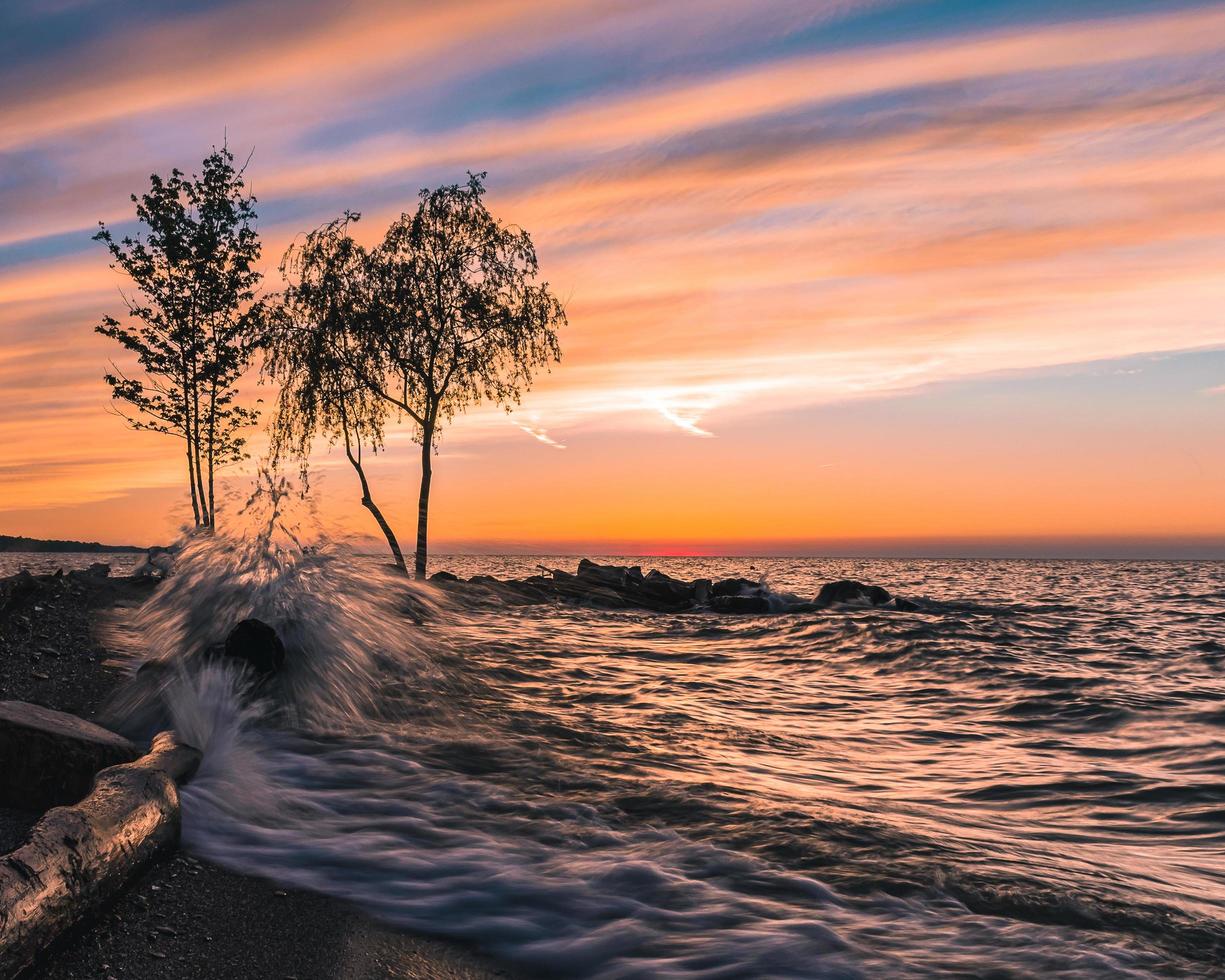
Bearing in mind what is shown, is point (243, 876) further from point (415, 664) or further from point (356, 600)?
point (356, 600)

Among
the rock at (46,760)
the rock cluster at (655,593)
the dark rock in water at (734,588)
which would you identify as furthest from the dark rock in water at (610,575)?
the rock at (46,760)

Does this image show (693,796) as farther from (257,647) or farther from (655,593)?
(655,593)

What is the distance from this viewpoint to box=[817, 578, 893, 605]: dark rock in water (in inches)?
1180

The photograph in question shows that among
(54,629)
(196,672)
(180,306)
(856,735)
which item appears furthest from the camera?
(180,306)

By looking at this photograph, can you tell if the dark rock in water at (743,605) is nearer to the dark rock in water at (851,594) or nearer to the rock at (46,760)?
the dark rock in water at (851,594)

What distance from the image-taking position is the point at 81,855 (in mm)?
3797

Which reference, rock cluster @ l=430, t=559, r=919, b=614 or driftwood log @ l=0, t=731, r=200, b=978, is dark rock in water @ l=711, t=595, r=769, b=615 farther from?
driftwood log @ l=0, t=731, r=200, b=978

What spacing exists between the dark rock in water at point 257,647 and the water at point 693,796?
28 centimetres

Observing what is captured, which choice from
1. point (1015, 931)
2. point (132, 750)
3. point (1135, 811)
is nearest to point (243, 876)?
point (132, 750)

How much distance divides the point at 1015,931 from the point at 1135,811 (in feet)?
12.0

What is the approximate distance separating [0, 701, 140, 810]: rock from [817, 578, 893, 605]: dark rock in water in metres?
26.1

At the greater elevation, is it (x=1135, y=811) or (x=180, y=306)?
(x=180, y=306)

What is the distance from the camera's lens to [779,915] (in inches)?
186

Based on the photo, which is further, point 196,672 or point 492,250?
point 492,250
